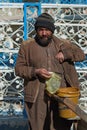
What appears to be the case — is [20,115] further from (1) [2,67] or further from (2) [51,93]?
(2) [51,93]

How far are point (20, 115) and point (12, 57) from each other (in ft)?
2.61

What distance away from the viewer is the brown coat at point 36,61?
15.0ft

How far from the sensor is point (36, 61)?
4645mm

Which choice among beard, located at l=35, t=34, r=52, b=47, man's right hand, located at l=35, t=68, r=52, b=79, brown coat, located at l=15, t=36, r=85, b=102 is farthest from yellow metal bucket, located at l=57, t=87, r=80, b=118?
beard, located at l=35, t=34, r=52, b=47

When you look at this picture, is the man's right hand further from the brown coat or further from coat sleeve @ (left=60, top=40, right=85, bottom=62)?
coat sleeve @ (left=60, top=40, right=85, bottom=62)

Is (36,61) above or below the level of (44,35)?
below

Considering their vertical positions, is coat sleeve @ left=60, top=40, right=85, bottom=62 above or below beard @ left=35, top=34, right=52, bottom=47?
below

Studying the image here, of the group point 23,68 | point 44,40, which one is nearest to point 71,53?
point 44,40

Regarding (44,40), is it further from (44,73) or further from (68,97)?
(68,97)

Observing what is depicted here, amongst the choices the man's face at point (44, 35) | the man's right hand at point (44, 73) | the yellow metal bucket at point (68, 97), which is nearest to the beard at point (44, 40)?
the man's face at point (44, 35)

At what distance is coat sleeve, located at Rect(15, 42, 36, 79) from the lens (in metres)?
4.54

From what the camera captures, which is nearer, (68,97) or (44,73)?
(68,97)

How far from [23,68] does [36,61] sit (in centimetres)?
15

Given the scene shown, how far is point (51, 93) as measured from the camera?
4.43m
